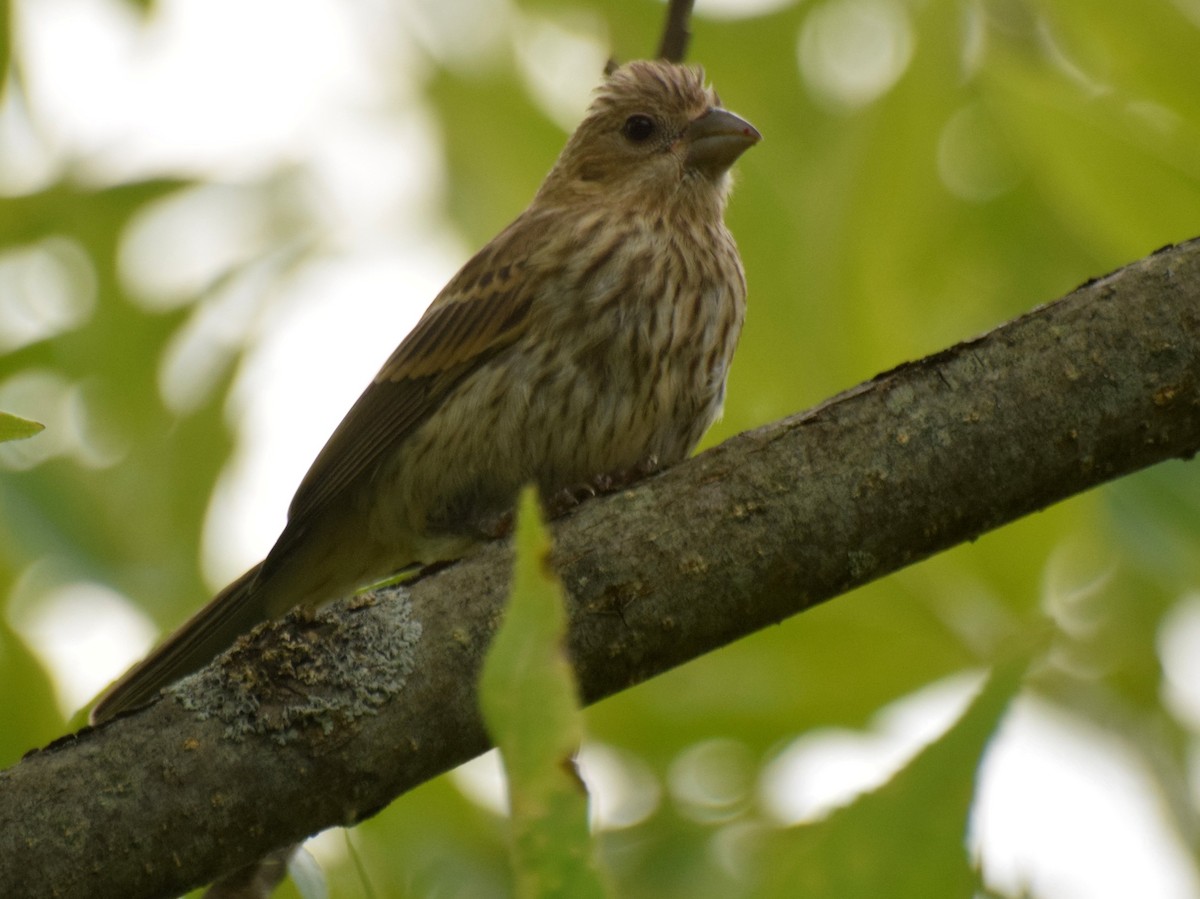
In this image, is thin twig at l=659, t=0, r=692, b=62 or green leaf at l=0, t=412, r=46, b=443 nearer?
green leaf at l=0, t=412, r=46, b=443

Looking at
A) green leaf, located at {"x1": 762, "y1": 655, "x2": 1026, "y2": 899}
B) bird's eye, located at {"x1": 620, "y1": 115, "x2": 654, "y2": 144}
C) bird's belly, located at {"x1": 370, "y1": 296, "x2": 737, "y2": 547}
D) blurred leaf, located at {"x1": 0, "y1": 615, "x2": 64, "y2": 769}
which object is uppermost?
bird's eye, located at {"x1": 620, "y1": 115, "x2": 654, "y2": 144}

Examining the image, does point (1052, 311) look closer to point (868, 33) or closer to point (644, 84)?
point (868, 33)

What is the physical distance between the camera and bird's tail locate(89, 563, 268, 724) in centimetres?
425

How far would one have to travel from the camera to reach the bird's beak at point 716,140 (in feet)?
15.9

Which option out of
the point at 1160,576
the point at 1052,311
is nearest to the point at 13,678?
the point at 1052,311

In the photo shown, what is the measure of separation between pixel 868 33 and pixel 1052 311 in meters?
1.82

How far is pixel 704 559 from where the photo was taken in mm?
2828

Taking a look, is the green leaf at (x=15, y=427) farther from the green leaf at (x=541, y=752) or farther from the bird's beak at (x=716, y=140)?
the bird's beak at (x=716, y=140)

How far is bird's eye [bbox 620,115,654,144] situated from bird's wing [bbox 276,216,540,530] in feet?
2.72

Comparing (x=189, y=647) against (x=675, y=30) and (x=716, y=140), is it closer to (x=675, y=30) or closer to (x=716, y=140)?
(x=675, y=30)

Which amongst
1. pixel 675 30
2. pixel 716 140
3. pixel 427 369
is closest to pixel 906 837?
pixel 675 30

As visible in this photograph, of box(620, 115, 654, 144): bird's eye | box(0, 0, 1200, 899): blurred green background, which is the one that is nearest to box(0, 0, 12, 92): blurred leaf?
box(0, 0, 1200, 899): blurred green background

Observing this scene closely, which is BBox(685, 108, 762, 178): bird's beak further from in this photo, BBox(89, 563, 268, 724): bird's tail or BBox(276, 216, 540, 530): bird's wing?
BBox(89, 563, 268, 724): bird's tail

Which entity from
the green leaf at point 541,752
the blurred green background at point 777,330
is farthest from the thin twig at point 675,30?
the green leaf at point 541,752
